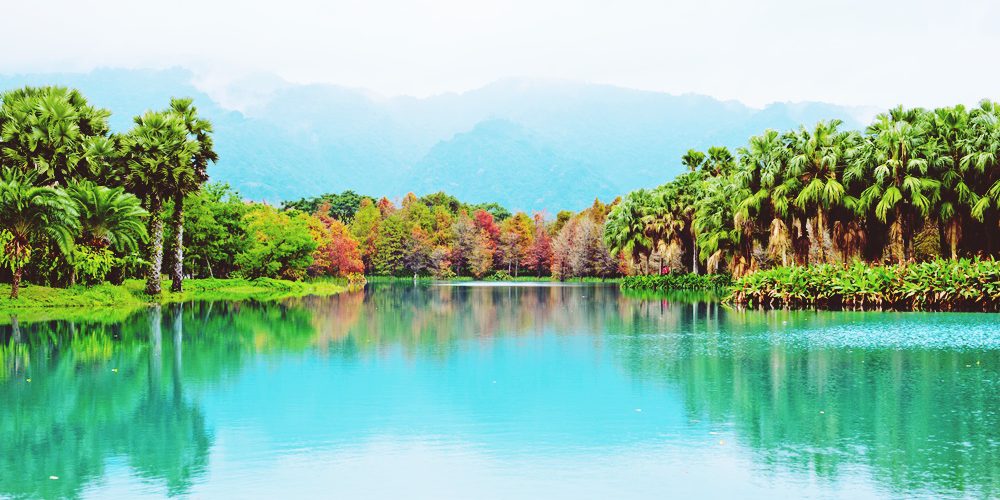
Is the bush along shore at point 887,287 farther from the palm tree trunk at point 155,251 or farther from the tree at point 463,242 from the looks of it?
the tree at point 463,242

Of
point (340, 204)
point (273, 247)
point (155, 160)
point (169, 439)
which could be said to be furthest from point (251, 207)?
point (340, 204)

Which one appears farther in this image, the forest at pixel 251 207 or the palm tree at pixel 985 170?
the palm tree at pixel 985 170

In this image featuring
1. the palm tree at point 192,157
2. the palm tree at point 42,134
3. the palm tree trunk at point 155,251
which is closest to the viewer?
the palm tree at point 42,134

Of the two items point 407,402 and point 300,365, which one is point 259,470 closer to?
point 407,402

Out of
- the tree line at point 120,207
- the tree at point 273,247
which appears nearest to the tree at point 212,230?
the tree line at point 120,207

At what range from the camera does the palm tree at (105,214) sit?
38.6 meters

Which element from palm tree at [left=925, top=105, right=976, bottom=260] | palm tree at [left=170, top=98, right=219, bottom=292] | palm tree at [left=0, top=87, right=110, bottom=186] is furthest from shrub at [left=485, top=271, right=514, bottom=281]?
palm tree at [left=0, top=87, right=110, bottom=186]

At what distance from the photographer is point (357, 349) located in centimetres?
2216

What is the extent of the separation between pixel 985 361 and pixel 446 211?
112 meters

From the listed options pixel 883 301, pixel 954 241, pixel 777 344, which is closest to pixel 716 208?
pixel 954 241

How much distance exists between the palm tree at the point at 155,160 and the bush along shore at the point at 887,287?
27189mm

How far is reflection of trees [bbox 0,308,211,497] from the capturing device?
9.62 metres

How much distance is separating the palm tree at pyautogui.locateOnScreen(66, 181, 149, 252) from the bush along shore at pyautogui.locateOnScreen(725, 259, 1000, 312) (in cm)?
2689

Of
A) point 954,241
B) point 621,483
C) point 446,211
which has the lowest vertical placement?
point 621,483
